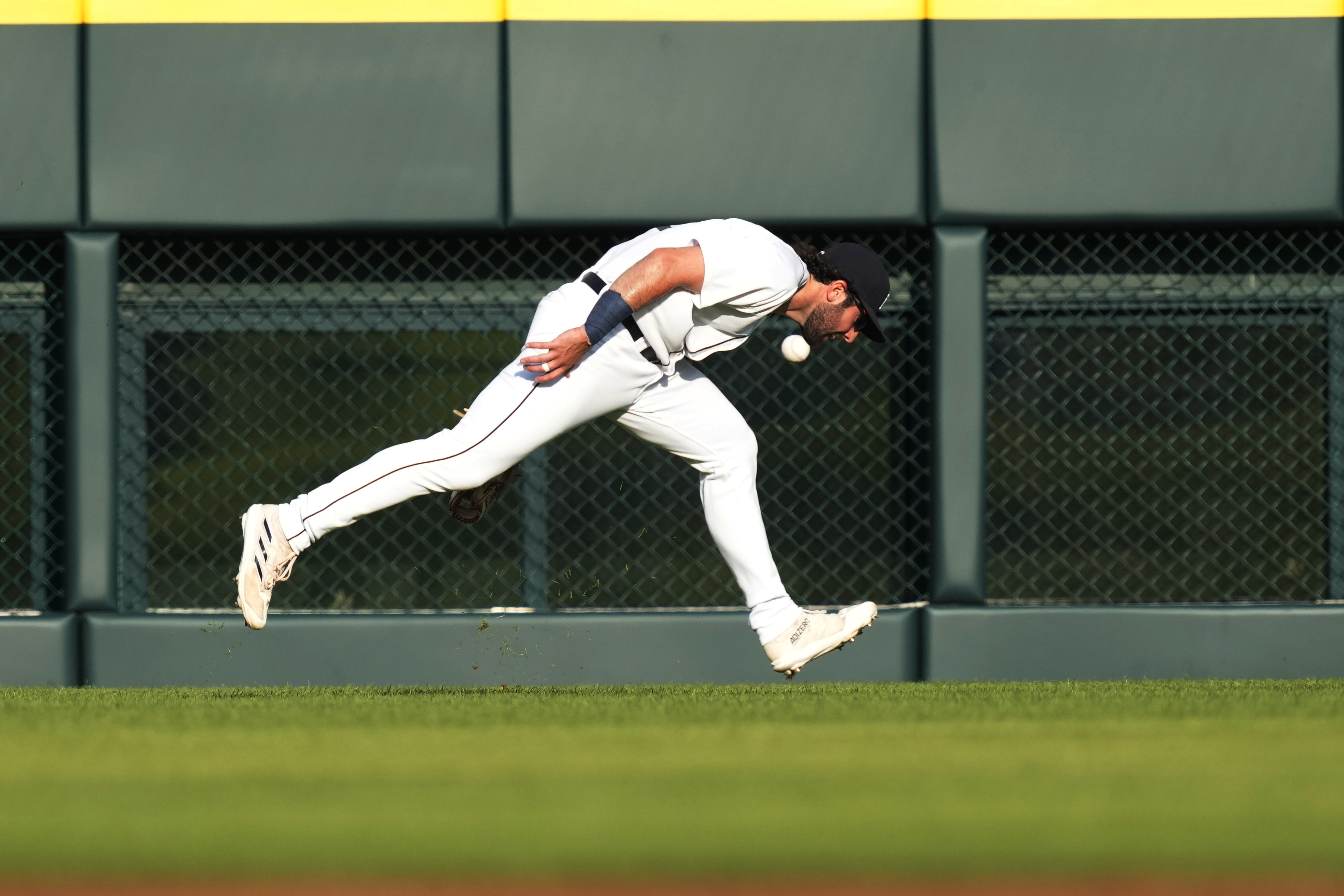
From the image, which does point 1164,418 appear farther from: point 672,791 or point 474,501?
point 672,791

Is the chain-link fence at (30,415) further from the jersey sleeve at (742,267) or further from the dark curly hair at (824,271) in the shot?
the dark curly hair at (824,271)

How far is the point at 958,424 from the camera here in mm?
6367

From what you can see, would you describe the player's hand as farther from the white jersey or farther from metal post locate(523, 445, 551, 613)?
metal post locate(523, 445, 551, 613)

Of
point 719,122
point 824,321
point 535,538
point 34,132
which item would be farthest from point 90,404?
point 824,321

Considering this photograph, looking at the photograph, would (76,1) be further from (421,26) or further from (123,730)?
(123,730)

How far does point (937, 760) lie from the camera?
10.6ft

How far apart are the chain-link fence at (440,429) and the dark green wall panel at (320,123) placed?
308 millimetres

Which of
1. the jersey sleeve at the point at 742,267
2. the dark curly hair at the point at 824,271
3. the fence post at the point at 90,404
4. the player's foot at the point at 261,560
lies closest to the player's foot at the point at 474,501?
the player's foot at the point at 261,560

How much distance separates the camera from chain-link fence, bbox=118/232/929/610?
6.73 m

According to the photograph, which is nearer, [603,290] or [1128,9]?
[603,290]

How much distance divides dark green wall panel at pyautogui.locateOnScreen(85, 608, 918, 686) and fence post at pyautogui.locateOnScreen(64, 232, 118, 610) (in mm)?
327

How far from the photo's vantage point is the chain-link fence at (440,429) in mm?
6730

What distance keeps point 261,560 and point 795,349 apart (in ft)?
5.81

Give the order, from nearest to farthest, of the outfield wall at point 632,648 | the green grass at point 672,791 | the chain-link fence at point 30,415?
the green grass at point 672,791
the outfield wall at point 632,648
the chain-link fence at point 30,415
